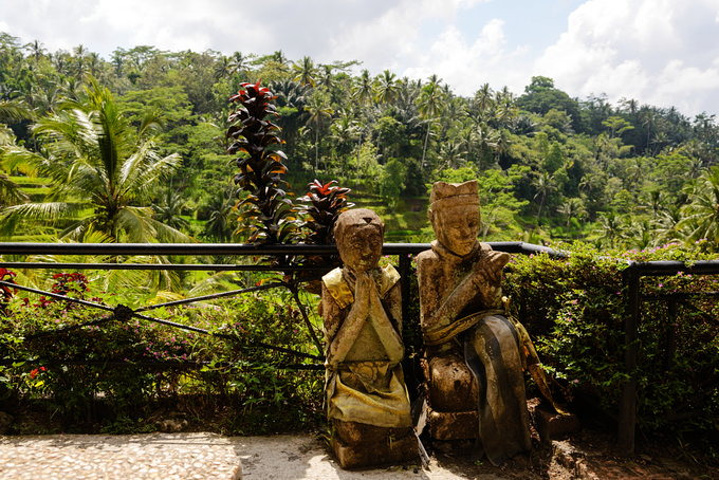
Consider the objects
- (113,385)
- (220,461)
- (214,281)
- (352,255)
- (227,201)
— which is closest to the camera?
(220,461)

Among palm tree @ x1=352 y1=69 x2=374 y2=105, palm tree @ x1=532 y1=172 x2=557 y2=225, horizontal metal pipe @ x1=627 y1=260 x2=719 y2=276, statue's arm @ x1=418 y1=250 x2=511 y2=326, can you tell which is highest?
palm tree @ x1=352 y1=69 x2=374 y2=105

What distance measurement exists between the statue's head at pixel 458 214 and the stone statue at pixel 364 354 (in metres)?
0.41

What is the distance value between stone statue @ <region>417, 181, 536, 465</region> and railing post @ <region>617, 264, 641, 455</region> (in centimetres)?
53

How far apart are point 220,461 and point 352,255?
1.23m

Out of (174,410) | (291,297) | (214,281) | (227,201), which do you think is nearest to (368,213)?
(291,297)

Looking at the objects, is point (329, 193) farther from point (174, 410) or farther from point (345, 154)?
point (345, 154)

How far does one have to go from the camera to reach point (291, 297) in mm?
3457

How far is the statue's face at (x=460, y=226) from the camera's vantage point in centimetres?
288

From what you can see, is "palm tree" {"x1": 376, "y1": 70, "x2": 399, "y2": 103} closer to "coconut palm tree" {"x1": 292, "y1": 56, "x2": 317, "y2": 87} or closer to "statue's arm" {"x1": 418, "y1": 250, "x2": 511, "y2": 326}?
"coconut palm tree" {"x1": 292, "y1": 56, "x2": 317, "y2": 87}

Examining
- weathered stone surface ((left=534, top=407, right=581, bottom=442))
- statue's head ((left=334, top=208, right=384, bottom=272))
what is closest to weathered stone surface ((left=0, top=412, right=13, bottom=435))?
statue's head ((left=334, top=208, right=384, bottom=272))

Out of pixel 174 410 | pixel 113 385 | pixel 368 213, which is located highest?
pixel 368 213

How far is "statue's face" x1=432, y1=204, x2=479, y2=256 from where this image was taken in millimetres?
2883

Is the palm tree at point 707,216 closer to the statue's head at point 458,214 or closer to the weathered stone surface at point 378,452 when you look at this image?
the statue's head at point 458,214

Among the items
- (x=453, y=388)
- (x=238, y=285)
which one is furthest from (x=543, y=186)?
(x=453, y=388)
